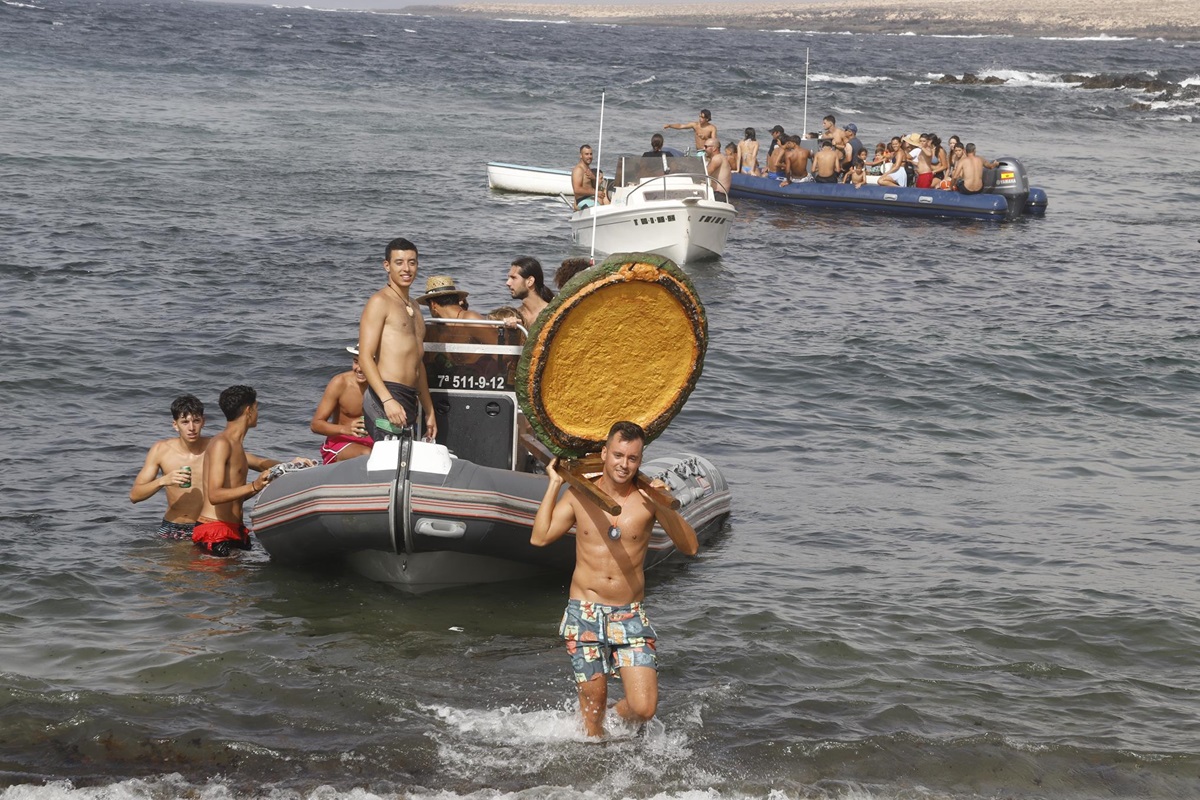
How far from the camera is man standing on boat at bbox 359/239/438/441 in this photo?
25.6 feet

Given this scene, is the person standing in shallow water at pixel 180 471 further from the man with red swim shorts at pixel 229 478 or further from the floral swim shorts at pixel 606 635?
the floral swim shorts at pixel 606 635

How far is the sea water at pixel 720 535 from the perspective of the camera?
21.6 feet

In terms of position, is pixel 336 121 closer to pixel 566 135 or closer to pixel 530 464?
pixel 566 135

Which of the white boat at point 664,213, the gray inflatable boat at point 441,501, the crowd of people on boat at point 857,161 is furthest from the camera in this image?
the crowd of people on boat at point 857,161

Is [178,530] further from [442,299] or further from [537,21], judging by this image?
[537,21]

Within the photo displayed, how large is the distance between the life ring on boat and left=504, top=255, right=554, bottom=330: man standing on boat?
8.03ft

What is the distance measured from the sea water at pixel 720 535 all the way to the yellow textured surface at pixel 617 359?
5.18 feet

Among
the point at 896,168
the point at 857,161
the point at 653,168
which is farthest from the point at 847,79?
the point at 653,168

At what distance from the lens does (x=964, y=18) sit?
443 feet

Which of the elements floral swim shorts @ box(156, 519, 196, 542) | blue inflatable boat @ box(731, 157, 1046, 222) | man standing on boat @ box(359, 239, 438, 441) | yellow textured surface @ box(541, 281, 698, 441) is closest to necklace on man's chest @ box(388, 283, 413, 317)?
man standing on boat @ box(359, 239, 438, 441)

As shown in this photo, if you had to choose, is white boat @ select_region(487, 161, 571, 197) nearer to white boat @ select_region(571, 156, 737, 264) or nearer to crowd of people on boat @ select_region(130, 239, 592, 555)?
white boat @ select_region(571, 156, 737, 264)

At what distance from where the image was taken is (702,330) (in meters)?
6.16

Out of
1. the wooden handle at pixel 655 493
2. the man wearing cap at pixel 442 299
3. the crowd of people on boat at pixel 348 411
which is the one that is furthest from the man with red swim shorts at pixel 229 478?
the wooden handle at pixel 655 493

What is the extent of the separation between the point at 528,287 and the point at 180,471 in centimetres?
234
